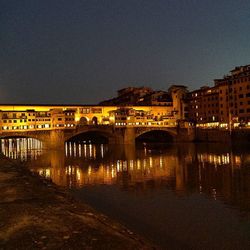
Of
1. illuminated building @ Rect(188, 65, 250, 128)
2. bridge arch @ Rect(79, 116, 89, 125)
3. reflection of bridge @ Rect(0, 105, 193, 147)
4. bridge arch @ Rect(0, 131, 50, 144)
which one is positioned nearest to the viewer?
bridge arch @ Rect(0, 131, 50, 144)

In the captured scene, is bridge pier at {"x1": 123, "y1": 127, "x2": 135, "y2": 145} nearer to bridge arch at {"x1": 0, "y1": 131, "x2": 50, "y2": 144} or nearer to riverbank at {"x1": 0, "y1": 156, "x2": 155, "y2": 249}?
bridge arch at {"x1": 0, "y1": 131, "x2": 50, "y2": 144}

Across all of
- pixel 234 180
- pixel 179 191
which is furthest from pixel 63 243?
pixel 234 180

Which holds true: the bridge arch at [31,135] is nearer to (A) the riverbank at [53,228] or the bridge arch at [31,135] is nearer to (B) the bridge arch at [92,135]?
(B) the bridge arch at [92,135]

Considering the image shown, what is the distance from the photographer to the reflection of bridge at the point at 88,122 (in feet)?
216

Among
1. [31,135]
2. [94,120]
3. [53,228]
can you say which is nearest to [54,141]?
[31,135]

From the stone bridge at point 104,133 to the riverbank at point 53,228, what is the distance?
50.5 meters

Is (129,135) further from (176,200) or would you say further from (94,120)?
(176,200)

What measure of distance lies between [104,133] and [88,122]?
6075mm

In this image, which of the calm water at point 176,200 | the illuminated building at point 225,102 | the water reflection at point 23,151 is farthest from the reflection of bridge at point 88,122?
the calm water at point 176,200

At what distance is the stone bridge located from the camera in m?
64.8

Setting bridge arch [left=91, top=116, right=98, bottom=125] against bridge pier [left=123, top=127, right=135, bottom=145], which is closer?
bridge pier [left=123, top=127, right=135, bottom=145]

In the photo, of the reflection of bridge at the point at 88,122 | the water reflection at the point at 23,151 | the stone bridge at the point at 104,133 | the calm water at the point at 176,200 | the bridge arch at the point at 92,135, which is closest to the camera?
the calm water at the point at 176,200

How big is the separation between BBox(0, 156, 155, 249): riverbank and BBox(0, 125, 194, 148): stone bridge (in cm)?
5053

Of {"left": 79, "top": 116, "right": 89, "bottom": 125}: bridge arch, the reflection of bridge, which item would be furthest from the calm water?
{"left": 79, "top": 116, "right": 89, "bottom": 125}: bridge arch
